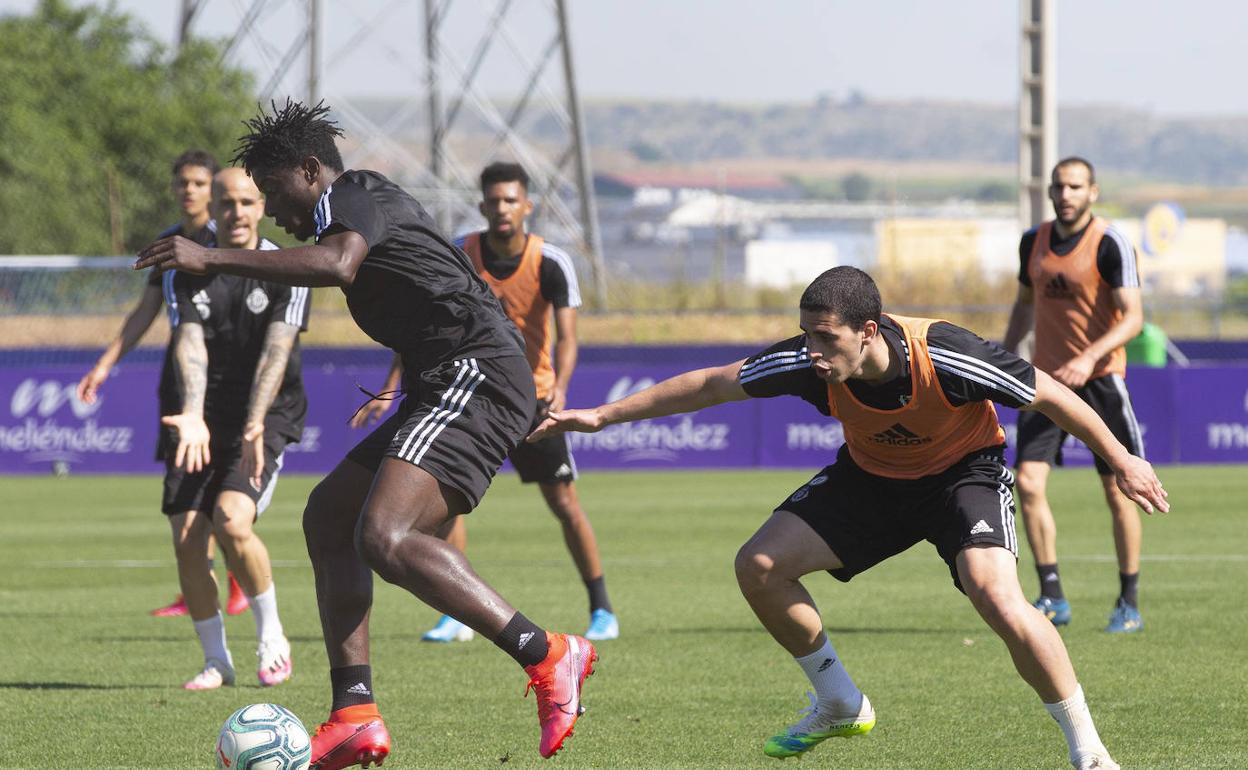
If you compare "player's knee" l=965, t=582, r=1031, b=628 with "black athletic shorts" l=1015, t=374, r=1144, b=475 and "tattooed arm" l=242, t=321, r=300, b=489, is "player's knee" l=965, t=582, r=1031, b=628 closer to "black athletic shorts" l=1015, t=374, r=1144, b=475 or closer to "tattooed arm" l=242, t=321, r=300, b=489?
"tattooed arm" l=242, t=321, r=300, b=489

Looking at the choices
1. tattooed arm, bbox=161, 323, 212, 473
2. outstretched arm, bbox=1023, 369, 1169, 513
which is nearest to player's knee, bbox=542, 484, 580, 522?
tattooed arm, bbox=161, 323, 212, 473

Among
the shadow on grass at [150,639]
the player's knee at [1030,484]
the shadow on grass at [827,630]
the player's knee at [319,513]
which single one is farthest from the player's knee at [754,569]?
the shadow on grass at [150,639]

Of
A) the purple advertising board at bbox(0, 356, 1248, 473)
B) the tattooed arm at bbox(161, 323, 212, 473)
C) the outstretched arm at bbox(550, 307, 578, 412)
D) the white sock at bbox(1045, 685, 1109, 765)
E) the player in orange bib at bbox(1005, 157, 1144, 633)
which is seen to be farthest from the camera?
the purple advertising board at bbox(0, 356, 1248, 473)

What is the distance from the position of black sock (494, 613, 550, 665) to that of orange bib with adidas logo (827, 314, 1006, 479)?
4.08 feet

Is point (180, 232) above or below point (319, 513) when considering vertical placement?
above

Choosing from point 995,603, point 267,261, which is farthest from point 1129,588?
point 267,261

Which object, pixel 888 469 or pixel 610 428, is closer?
pixel 888 469

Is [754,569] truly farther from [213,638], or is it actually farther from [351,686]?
[213,638]

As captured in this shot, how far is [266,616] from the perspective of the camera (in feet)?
26.9

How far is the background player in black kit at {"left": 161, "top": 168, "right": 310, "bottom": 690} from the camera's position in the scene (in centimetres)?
805

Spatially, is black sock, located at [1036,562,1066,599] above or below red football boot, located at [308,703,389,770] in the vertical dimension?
below

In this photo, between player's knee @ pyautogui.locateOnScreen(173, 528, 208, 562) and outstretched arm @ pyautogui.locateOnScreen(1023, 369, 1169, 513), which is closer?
outstretched arm @ pyautogui.locateOnScreen(1023, 369, 1169, 513)

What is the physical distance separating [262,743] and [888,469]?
89.0 inches

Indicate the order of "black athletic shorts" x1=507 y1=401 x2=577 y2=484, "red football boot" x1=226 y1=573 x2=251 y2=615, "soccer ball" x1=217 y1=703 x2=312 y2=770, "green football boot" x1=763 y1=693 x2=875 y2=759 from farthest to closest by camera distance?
"red football boot" x1=226 y1=573 x2=251 y2=615 < "black athletic shorts" x1=507 y1=401 x2=577 y2=484 < "green football boot" x1=763 y1=693 x2=875 y2=759 < "soccer ball" x1=217 y1=703 x2=312 y2=770
